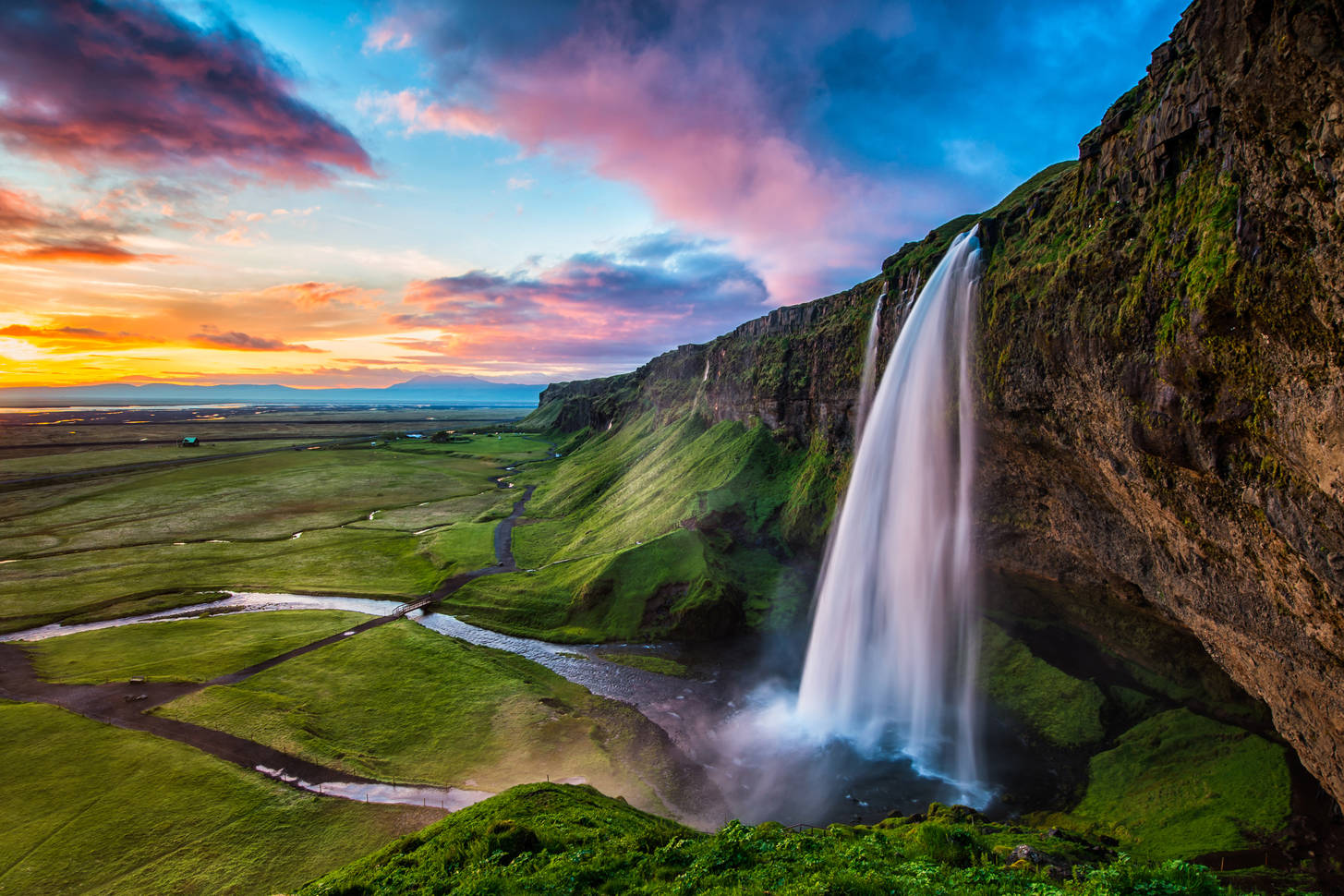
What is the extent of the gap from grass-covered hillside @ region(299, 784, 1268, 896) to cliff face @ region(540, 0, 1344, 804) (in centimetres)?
1114

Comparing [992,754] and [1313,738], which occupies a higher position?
[1313,738]

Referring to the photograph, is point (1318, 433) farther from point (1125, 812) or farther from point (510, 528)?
point (510, 528)

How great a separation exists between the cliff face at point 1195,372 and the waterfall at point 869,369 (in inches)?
610

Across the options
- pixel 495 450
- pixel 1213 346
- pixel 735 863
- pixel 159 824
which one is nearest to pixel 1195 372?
pixel 1213 346

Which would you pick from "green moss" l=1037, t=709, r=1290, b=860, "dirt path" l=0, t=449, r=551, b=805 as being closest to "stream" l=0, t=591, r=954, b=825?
"dirt path" l=0, t=449, r=551, b=805

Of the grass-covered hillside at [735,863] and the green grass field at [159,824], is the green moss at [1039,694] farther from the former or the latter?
the green grass field at [159,824]

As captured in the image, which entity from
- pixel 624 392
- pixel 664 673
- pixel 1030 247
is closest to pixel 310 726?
pixel 664 673

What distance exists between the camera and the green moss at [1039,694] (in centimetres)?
3016

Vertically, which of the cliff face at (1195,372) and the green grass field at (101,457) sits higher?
Answer: the cliff face at (1195,372)

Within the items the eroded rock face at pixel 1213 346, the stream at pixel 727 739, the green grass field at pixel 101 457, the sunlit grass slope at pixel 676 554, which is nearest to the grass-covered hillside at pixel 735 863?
the stream at pixel 727 739

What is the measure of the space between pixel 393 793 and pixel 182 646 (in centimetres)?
3115

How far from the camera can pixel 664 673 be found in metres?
40.4

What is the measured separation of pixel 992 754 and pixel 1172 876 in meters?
20.1

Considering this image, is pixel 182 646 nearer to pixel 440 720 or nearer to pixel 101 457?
pixel 440 720
